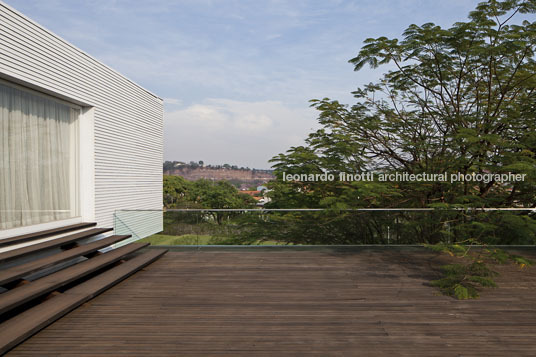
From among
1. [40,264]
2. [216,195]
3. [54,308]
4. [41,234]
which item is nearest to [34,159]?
[41,234]

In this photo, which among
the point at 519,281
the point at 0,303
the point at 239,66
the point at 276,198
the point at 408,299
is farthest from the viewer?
the point at 239,66

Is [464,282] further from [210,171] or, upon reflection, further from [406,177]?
[210,171]

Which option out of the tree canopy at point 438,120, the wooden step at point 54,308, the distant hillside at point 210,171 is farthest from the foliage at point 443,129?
the distant hillside at point 210,171

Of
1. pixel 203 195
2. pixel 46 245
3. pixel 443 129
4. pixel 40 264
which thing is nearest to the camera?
pixel 40 264

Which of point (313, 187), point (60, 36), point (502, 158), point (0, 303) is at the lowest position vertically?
point (0, 303)

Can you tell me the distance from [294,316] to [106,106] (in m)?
5.83

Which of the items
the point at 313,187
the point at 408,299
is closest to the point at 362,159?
the point at 313,187

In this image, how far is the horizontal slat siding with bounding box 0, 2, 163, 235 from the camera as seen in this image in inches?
174

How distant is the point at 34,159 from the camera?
4852mm

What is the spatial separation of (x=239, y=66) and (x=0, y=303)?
15.1 m

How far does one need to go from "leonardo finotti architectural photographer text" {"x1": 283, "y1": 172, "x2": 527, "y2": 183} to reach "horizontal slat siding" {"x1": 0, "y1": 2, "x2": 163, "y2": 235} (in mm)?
4123

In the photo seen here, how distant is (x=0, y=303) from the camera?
283 centimetres

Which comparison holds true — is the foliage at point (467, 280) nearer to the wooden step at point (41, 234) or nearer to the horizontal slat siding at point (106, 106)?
the horizontal slat siding at point (106, 106)

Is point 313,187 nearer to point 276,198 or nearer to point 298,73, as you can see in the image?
point 276,198
